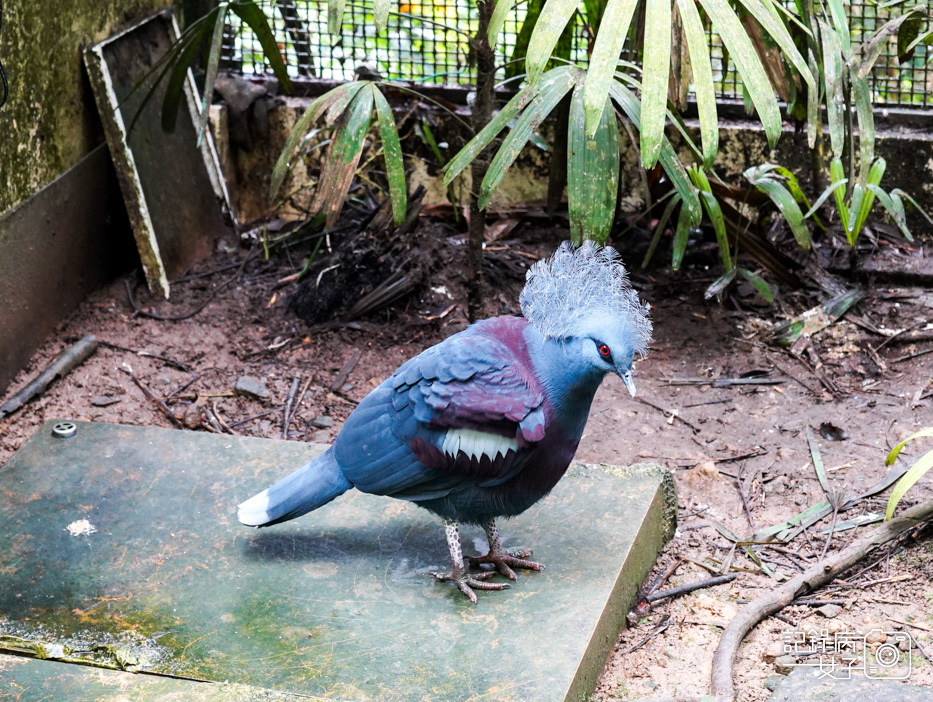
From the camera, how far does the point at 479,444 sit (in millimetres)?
2480

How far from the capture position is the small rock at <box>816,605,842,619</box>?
2.75m

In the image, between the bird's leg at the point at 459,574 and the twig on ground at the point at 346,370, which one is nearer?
the bird's leg at the point at 459,574

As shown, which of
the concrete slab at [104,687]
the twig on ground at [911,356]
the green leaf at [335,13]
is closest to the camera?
the concrete slab at [104,687]

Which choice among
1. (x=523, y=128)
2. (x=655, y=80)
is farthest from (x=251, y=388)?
(x=655, y=80)

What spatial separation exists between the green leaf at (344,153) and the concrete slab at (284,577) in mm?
927

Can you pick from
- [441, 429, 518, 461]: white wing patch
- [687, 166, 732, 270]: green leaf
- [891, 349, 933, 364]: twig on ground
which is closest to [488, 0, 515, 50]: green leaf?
[441, 429, 518, 461]: white wing patch

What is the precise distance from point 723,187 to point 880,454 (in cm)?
126

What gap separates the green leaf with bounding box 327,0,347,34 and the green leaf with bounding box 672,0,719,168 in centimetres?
99

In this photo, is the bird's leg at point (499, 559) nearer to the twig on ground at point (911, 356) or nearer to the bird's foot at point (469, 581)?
the bird's foot at point (469, 581)

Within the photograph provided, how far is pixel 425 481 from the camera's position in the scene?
258 cm

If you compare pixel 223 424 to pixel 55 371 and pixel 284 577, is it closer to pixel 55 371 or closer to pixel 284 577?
pixel 55 371

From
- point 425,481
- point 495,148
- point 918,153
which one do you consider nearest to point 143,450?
point 425,481

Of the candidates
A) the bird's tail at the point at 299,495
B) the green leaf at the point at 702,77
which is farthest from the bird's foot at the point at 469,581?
the green leaf at the point at 702,77

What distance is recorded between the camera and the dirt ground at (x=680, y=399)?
9.16 ft
